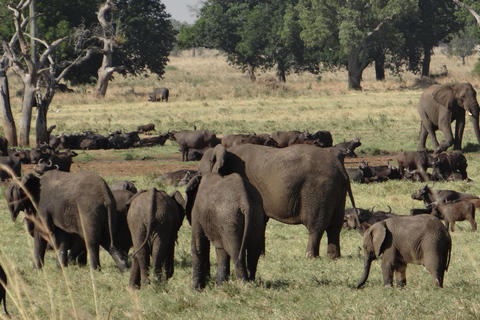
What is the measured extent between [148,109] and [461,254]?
2892cm

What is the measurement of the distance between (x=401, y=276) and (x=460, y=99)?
49.8 feet

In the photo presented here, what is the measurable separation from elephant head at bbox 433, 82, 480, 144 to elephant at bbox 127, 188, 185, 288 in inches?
605

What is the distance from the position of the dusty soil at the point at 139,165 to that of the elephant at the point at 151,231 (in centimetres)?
982

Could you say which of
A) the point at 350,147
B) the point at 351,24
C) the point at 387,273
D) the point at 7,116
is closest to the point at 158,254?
the point at 387,273

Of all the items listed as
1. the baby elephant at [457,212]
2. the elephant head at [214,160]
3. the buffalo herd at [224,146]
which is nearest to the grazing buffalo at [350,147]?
the buffalo herd at [224,146]

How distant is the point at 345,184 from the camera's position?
10.2 meters

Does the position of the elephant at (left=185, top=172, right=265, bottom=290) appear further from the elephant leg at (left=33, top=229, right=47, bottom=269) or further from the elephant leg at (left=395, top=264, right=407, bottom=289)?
the elephant leg at (left=33, top=229, right=47, bottom=269)

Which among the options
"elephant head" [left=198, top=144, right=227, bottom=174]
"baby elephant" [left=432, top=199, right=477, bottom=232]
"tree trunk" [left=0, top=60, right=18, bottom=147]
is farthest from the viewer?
"tree trunk" [left=0, top=60, right=18, bottom=147]

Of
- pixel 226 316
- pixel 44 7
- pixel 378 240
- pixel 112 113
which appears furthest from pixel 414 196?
pixel 44 7

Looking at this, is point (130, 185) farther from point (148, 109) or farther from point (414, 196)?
point (148, 109)

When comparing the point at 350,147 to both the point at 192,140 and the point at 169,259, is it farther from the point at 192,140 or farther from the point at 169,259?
the point at 169,259

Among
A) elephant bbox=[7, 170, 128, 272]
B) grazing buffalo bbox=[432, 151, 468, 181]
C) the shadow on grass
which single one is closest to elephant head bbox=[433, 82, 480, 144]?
the shadow on grass

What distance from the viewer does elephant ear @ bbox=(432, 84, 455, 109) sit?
72.4 feet

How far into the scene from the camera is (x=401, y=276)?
8.09 metres
